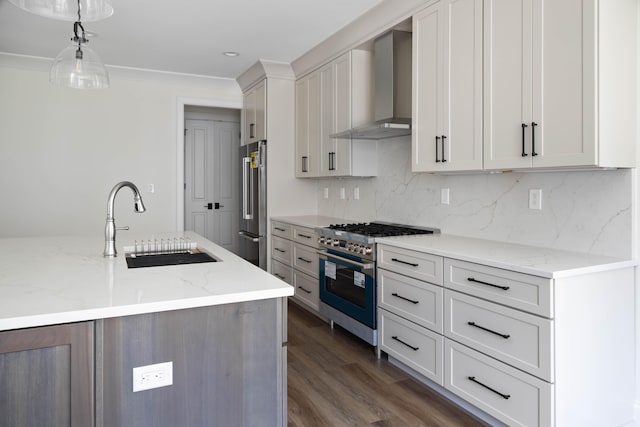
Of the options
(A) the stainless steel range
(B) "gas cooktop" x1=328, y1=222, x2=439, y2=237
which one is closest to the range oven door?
(A) the stainless steel range

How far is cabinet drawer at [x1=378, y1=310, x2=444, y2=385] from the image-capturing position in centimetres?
253

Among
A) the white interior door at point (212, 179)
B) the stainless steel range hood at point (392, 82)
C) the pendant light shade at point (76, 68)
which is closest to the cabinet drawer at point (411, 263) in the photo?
the stainless steel range hood at point (392, 82)

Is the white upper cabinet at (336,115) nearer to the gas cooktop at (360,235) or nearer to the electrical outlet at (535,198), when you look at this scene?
the gas cooktop at (360,235)

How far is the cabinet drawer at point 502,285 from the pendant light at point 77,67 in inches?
83.3

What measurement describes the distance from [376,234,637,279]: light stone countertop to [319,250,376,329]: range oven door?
13.7 inches

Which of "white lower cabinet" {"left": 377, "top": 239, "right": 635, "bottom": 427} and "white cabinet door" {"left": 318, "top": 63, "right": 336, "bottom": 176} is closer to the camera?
"white lower cabinet" {"left": 377, "top": 239, "right": 635, "bottom": 427}

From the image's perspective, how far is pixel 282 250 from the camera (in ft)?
15.5

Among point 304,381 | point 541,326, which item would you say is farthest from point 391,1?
point 304,381

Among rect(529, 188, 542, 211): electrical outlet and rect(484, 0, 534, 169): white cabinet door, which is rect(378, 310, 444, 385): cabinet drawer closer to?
rect(529, 188, 542, 211): electrical outlet

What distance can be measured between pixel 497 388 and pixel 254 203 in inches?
138

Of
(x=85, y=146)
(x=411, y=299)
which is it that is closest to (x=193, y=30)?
(x=85, y=146)

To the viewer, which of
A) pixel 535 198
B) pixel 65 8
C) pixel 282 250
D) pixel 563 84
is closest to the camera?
pixel 65 8

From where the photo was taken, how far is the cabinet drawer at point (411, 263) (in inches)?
98.7

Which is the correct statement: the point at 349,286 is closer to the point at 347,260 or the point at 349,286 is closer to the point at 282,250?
the point at 347,260
